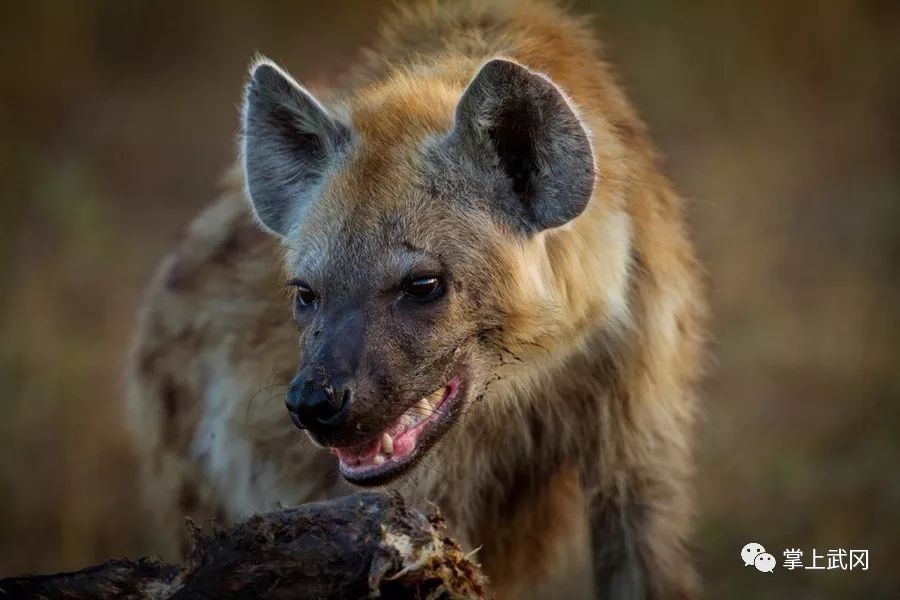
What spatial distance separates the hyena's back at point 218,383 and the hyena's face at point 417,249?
1.50 ft

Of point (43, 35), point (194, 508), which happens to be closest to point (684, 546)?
point (194, 508)

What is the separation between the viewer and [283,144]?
2.79m

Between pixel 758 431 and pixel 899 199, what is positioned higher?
pixel 899 199

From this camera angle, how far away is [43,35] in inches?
253

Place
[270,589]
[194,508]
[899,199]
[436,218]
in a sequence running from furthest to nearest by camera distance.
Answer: [899,199]
[194,508]
[436,218]
[270,589]

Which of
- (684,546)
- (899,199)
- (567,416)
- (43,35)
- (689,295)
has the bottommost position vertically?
(684,546)

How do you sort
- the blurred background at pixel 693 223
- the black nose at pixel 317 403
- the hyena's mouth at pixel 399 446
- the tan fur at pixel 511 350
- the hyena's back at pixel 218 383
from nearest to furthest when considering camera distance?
the black nose at pixel 317 403 → the hyena's mouth at pixel 399 446 → the tan fur at pixel 511 350 → the hyena's back at pixel 218 383 → the blurred background at pixel 693 223

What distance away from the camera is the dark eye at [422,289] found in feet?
7.90

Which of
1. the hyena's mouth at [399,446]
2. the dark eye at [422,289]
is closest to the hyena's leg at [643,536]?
the hyena's mouth at [399,446]

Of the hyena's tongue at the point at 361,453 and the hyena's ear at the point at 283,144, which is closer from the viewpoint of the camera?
the hyena's tongue at the point at 361,453

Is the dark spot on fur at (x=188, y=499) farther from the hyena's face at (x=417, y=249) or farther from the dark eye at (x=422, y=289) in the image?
the dark eye at (x=422, y=289)

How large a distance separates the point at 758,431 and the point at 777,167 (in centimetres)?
145

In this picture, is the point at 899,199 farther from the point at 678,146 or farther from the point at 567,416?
the point at 567,416

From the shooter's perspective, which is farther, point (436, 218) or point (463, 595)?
point (436, 218)
